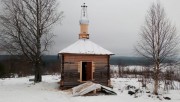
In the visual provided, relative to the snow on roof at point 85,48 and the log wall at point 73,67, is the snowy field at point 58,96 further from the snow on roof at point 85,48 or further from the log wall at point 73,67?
the snow on roof at point 85,48

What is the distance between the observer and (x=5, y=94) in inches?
830

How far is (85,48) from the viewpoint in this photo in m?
24.5

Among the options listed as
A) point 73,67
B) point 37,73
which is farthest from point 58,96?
point 37,73

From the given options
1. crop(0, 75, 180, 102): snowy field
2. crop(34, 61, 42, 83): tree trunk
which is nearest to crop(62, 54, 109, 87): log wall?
crop(0, 75, 180, 102): snowy field

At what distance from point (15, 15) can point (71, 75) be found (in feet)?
26.1

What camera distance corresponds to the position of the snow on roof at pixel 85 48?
2383cm

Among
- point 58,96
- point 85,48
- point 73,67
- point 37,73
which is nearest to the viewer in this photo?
point 58,96

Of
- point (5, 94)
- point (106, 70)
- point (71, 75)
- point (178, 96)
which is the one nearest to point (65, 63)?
point (71, 75)

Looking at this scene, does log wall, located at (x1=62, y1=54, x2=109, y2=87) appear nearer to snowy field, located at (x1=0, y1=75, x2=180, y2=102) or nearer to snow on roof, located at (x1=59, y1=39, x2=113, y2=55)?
snow on roof, located at (x1=59, y1=39, x2=113, y2=55)

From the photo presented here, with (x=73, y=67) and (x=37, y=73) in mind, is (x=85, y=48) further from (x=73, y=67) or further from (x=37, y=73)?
(x=37, y=73)

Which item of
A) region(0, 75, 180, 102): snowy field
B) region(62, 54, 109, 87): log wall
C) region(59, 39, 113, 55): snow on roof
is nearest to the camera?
region(0, 75, 180, 102): snowy field

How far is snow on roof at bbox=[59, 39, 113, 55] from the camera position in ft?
78.2

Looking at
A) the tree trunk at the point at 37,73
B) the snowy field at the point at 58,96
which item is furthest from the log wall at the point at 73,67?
the tree trunk at the point at 37,73

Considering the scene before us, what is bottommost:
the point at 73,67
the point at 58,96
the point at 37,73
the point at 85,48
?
the point at 58,96
